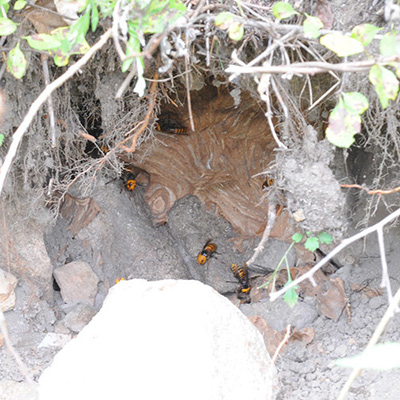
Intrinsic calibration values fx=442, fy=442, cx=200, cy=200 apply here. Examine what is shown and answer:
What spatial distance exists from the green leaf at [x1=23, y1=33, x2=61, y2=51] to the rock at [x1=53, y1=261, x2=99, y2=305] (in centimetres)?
176

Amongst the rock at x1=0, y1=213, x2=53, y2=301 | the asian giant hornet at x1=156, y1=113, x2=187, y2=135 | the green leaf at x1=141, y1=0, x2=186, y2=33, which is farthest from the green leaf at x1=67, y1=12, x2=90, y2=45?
the asian giant hornet at x1=156, y1=113, x2=187, y2=135

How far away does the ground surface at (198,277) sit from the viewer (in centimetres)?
216

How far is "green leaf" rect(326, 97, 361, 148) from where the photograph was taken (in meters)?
1.23

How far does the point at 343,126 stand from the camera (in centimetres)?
123

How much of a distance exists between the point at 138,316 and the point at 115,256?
160 cm

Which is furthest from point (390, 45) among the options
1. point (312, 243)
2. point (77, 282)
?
point (77, 282)

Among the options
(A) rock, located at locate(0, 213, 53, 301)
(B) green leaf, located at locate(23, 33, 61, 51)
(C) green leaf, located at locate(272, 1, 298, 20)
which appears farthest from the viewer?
(A) rock, located at locate(0, 213, 53, 301)

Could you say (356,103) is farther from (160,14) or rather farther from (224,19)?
(160,14)

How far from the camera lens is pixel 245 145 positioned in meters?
3.38

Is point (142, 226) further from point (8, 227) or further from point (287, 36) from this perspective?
point (287, 36)

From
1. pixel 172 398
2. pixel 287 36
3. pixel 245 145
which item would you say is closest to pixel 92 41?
pixel 287 36

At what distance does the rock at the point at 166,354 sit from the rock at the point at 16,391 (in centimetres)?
37

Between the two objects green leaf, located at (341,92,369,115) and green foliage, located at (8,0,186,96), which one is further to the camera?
green foliage, located at (8,0,186,96)

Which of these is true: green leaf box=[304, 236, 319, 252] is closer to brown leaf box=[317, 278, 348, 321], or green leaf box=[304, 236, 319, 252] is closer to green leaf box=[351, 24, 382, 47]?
green leaf box=[351, 24, 382, 47]
